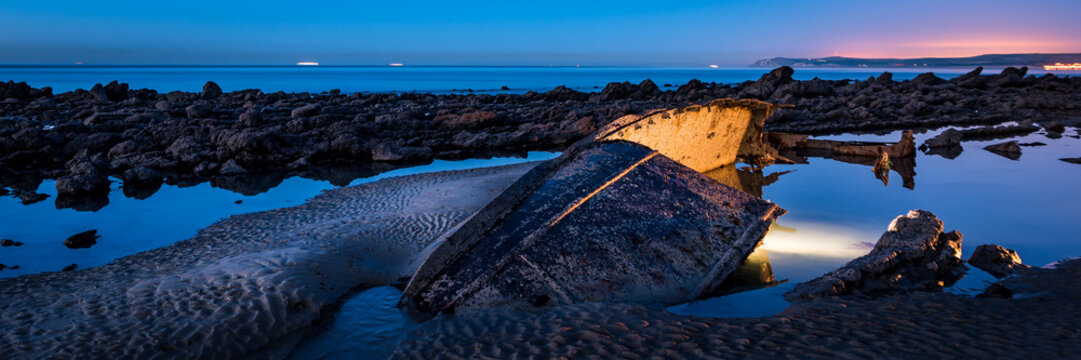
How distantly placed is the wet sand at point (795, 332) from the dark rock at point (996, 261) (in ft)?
2.45

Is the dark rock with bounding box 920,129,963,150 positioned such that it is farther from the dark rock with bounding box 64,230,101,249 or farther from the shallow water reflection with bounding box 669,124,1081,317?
the dark rock with bounding box 64,230,101,249

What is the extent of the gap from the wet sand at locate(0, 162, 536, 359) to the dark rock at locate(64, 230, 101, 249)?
1.09 metres

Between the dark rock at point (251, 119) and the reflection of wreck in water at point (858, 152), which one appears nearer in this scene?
the reflection of wreck in water at point (858, 152)

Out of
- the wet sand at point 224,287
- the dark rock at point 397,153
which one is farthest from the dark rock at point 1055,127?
the wet sand at point 224,287

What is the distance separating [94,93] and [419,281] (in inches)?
1149

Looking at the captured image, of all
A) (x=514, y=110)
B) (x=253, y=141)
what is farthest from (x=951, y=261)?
(x=514, y=110)

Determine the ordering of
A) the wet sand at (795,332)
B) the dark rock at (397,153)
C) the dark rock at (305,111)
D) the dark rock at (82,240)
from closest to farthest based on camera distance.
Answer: the wet sand at (795,332), the dark rock at (82,240), the dark rock at (397,153), the dark rock at (305,111)

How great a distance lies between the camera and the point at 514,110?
23.1 m

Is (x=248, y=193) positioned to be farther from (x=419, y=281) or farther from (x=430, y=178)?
(x=419, y=281)

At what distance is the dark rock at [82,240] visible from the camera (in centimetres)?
655

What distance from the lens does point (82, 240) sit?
671 centimetres

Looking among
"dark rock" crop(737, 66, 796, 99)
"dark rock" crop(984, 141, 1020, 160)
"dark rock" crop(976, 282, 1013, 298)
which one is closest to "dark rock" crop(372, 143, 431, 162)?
"dark rock" crop(976, 282, 1013, 298)

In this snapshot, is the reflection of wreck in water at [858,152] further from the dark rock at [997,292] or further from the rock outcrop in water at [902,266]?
the dark rock at [997,292]

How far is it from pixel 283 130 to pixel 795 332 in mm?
14665
